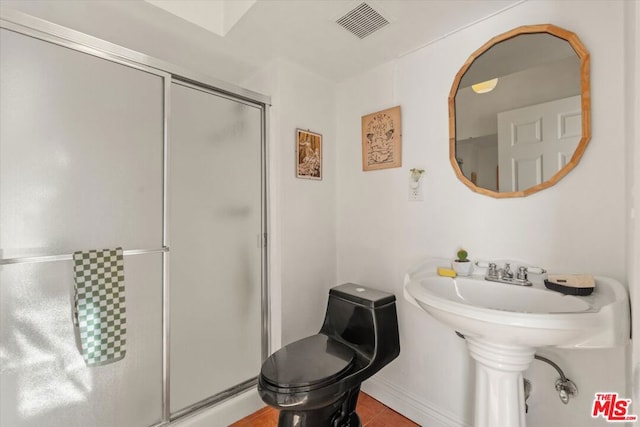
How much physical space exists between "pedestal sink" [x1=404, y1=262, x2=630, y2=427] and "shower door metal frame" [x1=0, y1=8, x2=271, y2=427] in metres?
1.09

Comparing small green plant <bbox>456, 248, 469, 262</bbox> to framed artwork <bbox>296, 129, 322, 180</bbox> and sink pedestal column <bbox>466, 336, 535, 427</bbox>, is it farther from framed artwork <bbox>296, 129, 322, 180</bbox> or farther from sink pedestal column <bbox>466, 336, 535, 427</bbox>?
framed artwork <bbox>296, 129, 322, 180</bbox>

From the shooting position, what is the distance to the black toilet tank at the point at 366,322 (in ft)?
5.02

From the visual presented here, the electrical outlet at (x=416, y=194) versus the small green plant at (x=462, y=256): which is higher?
the electrical outlet at (x=416, y=194)

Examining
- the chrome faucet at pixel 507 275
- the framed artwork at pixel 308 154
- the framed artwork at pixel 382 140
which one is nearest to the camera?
the chrome faucet at pixel 507 275

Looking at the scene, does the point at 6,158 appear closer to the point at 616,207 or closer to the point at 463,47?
the point at 463,47

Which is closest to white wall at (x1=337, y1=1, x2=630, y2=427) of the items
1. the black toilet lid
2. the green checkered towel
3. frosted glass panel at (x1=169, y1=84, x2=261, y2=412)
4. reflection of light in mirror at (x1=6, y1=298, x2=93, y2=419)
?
the black toilet lid

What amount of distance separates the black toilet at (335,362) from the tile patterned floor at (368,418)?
0.22 meters

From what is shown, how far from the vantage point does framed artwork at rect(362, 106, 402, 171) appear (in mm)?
1808

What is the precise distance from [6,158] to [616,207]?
7.65ft

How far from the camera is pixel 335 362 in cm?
135

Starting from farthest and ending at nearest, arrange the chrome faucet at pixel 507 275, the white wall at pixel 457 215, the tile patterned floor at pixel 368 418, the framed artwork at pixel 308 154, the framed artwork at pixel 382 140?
the framed artwork at pixel 308 154 < the framed artwork at pixel 382 140 < the tile patterned floor at pixel 368 418 < the chrome faucet at pixel 507 275 < the white wall at pixel 457 215

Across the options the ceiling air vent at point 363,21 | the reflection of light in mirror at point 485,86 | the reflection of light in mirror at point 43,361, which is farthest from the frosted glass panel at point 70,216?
the reflection of light in mirror at point 485,86

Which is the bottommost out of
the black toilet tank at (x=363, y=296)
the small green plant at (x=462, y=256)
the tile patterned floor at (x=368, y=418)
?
the tile patterned floor at (x=368, y=418)

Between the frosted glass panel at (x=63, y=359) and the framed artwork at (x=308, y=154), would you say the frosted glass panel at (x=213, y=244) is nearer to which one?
the frosted glass panel at (x=63, y=359)
